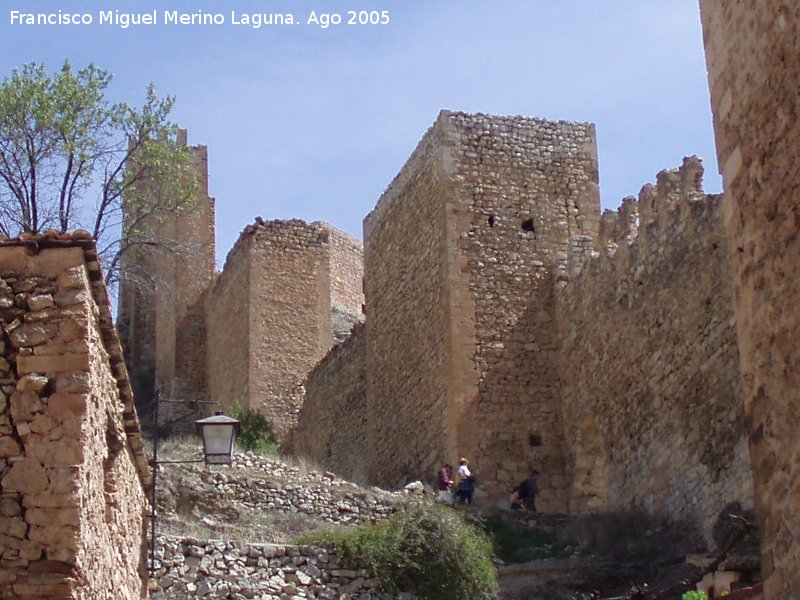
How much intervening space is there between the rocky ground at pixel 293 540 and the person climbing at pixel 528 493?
573 millimetres

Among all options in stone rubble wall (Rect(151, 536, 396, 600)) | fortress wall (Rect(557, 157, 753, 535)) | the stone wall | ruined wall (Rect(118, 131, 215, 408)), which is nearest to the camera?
the stone wall

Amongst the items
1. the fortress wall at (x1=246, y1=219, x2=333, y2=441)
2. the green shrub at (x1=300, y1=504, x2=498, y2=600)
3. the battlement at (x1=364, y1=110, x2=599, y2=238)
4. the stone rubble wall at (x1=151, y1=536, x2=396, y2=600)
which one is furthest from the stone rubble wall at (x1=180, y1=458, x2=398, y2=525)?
the fortress wall at (x1=246, y1=219, x2=333, y2=441)

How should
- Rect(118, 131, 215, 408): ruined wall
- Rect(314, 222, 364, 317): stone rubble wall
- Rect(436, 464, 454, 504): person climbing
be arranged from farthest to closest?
Rect(314, 222, 364, 317): stone rubble wall → Rect(118, 131, 215, 408): ruined wall → Rect(436, 464, 454, 504): person climbing

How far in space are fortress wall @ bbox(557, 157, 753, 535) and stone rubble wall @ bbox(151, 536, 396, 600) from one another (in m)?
3.91

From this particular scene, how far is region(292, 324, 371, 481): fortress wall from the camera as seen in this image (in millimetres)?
25594

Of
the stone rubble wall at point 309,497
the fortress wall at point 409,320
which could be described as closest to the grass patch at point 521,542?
the stone rubble wall at point 309,497

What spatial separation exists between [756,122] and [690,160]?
478 inches

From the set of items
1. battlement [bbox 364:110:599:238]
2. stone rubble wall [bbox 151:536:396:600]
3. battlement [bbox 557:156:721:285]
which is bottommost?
stone rubble wall [bbox 151:536:396:600]

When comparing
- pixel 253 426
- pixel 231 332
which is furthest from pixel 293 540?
pixel 231 332

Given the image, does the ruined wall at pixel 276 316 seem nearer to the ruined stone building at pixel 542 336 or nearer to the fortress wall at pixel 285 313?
the fortress wall at pixel 285 313

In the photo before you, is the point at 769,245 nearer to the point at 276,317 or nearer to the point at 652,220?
the point at 652,220

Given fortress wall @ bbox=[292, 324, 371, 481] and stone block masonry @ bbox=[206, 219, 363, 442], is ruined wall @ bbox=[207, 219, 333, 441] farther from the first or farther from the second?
fortress wall @ bbox=[292, 324, 371, 481]

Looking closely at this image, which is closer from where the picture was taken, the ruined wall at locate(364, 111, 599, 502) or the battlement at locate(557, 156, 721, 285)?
the battlement at locate(557, 156, 721, 285)

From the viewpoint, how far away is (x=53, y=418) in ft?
25.5
